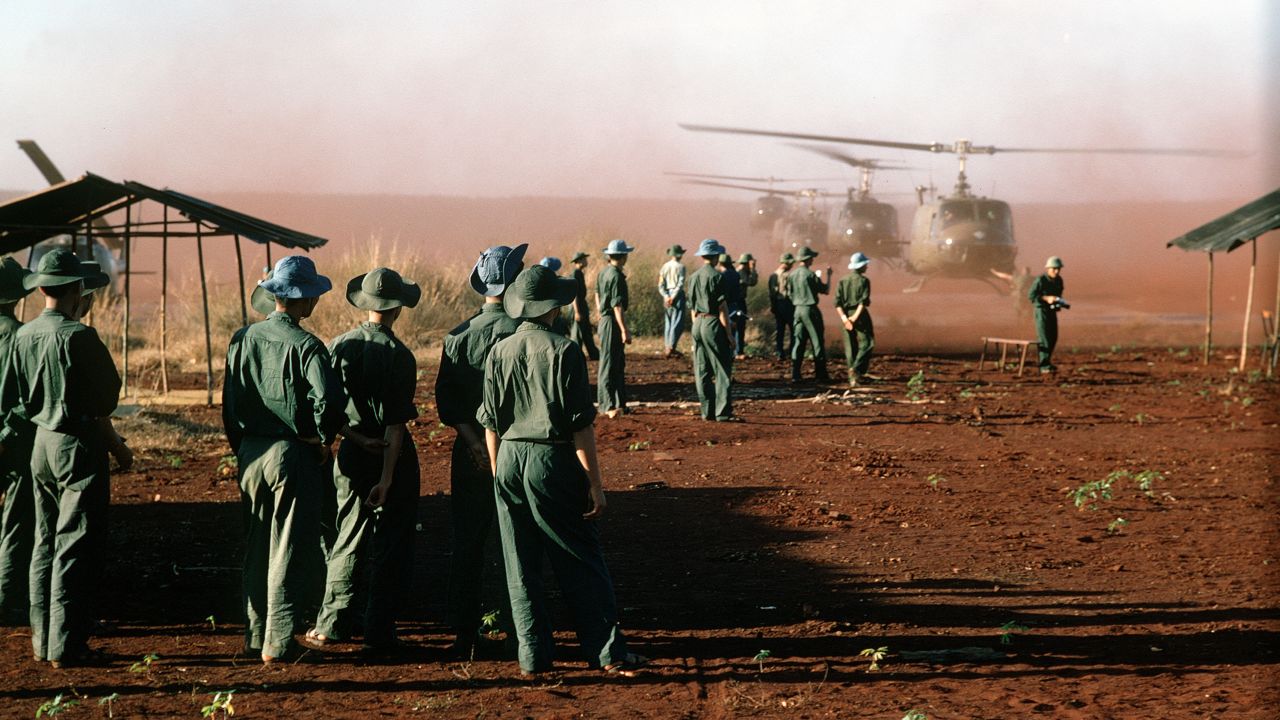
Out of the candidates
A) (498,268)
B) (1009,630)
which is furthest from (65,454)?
(1009,630)

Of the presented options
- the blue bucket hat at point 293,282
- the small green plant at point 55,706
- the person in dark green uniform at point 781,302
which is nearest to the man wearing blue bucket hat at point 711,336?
the person in dark green uniform at point 781,302

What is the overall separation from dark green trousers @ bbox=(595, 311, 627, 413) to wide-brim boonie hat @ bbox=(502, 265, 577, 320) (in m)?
8.64

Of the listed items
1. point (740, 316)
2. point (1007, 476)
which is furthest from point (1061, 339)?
point (1007, 476)

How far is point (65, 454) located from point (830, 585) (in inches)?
172

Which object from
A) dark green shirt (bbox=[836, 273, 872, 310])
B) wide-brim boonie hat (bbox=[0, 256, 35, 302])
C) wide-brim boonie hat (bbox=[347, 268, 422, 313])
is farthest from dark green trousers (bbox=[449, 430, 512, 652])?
dark green shirt (bbox=[836, 273, 872, 310])

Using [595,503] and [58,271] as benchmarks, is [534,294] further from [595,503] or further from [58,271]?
[58,271]

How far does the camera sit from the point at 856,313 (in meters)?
17.5

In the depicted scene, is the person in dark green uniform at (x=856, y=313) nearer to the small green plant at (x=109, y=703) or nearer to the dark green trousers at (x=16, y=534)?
the dark green trousers at (x=16, y=534)

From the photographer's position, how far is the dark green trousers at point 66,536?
239 inches

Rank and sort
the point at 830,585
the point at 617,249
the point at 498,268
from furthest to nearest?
the point at 617,249
the point at 830,585
the point at 498,268

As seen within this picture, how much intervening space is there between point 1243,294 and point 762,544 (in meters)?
48.8

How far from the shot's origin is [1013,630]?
6.66 m

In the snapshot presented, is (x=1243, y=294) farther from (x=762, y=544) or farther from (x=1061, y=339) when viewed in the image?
(x=762, y=544)

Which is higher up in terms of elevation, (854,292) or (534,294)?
(854,292)
